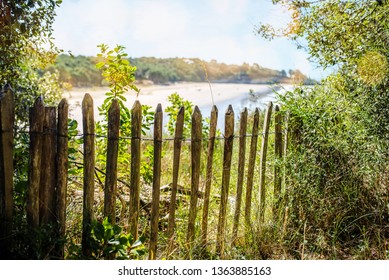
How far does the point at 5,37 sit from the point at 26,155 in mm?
1291

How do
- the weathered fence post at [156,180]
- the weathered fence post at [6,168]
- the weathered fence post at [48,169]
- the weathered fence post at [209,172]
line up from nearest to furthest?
1. the weathered fence post at [6,168]
2. the weathered fence post at [48,169]
3. the weathered fence post at [156,180]
4. the weathered fence post at [209,172]

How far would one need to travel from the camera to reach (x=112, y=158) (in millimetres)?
3797

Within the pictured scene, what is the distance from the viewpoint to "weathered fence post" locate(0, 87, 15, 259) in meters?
3.51

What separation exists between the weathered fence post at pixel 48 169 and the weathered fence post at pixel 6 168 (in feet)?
0.76

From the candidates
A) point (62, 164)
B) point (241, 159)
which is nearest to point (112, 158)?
point (62, 164)

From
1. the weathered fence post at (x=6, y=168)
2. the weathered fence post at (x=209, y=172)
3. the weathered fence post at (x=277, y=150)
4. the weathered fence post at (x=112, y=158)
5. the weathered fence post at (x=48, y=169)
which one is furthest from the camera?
the weathered fence post at (x=277, y=150)

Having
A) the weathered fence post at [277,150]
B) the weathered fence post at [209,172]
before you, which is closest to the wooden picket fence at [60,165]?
the weathered fence post at [209,172]

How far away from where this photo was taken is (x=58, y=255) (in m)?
3.71

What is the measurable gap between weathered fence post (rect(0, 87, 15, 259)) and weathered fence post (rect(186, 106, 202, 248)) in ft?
4.95

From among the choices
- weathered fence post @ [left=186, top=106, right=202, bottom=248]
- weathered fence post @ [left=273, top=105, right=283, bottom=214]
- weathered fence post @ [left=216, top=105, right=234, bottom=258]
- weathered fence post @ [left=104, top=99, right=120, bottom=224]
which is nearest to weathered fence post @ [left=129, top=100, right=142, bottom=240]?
weathered fence post @ [left=104, top=99, right=120, bottom=224]

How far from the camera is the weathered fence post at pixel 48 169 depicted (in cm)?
363

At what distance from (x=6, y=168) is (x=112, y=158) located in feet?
2.67

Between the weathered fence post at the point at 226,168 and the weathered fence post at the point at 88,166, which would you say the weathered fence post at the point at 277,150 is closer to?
the weathered fence post at the point at 226,168

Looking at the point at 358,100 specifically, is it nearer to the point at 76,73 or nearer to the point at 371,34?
the point at 371,34
